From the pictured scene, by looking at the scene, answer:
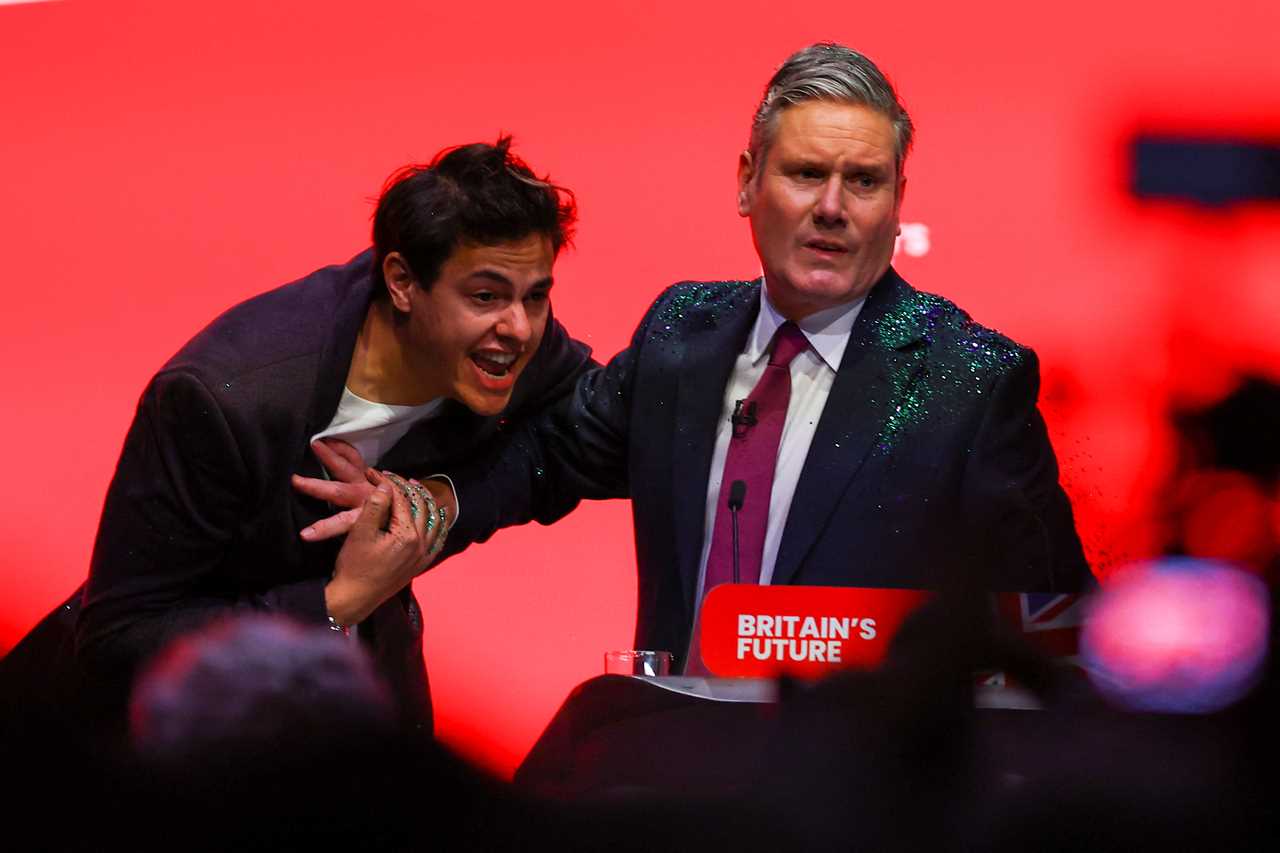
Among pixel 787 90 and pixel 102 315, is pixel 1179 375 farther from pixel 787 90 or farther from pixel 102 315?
pixel 102 315

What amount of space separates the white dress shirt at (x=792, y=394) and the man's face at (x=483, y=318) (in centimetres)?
26

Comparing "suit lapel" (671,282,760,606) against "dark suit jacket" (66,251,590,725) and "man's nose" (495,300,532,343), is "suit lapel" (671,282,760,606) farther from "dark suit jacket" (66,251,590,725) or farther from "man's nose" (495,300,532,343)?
"dark suit jacket" (66,251,590,725)

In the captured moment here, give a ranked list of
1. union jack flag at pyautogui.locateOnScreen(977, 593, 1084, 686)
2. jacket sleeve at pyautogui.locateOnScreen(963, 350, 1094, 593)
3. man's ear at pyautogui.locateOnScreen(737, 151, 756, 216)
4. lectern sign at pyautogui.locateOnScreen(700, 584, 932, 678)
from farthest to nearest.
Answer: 1. man's ear at pyautogui.locateOnScreen(737, 151, 756, 216)
2. jacket sleeve at pyautogui.locateOnScreen(963, 350, 1094, 593)
3. lectern sign at pyautogui.locateOnScreen(700, 584, 932, 678)
4. union jack flag at pyautogui.locateOnScreen(977, 593, 1084, 686)

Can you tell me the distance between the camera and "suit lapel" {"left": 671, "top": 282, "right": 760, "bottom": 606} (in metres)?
2.01

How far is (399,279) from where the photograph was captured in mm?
2057

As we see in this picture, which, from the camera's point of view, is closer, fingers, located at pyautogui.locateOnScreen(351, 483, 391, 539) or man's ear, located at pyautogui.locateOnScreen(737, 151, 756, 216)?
fingers, located at pyautogui.locateOnScreen(351, 483, 391, 539)

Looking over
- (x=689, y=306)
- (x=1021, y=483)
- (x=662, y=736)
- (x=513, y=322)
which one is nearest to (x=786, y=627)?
(x=662, y=736)

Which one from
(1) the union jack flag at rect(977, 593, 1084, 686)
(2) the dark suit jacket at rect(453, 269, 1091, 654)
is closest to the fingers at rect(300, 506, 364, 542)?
(2) the dark suit jacket at rect(453, 269, 1091, 654)

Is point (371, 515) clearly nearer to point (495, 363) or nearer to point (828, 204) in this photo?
point (495, 363)

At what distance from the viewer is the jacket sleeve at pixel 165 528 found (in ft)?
6.40

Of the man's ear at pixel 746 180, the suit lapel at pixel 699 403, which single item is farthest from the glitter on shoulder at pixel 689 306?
the man's ear at pixel 746 180

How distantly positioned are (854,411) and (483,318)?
0.46 metres

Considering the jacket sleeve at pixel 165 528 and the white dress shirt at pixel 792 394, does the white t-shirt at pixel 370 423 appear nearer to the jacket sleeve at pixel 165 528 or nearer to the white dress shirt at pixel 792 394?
the jacket sleeve at pixel 165 528

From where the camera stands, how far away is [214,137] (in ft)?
10.2
